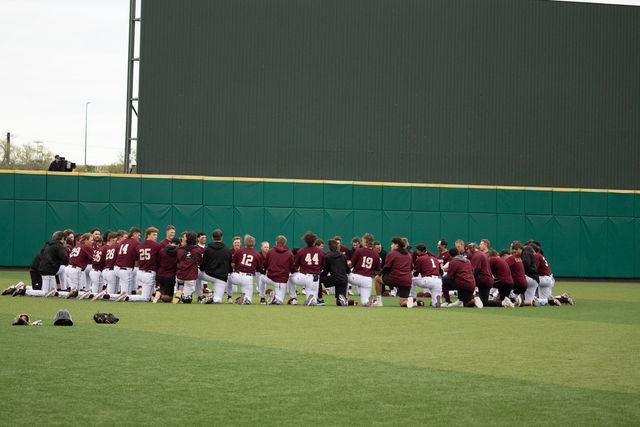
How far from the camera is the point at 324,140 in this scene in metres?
33.8

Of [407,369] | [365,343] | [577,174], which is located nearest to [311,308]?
[365,343]

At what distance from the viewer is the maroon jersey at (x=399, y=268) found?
17000mm

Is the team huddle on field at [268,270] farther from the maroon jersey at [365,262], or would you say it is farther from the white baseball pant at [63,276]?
the white baseball pant at [63,276]

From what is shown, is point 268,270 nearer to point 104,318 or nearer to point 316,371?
point 104,318

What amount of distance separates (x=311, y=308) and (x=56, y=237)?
6.65 metres

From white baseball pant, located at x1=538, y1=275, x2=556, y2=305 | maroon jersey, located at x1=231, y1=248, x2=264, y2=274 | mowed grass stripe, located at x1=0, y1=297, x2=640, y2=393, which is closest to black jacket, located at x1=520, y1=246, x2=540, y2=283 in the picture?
white baseball pant, located at x1=538, y1=275, x2=556, y2=305

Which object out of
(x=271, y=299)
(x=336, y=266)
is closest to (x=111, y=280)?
(x=271, y=299)

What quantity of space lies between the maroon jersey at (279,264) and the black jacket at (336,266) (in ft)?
3.03

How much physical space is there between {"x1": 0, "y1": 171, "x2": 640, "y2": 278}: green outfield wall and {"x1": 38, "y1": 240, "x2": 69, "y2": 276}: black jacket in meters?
13.6

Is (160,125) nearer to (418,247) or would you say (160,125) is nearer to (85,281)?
(85,281)

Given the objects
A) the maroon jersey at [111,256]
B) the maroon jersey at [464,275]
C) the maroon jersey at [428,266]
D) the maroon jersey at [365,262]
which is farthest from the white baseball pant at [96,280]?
the maroon jersey at [464,275]

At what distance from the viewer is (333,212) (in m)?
32.2

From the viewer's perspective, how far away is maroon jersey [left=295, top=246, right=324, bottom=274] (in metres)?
17.4

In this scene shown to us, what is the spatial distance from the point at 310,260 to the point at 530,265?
18.8 feet
